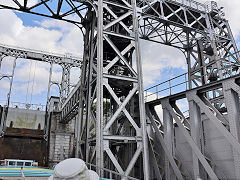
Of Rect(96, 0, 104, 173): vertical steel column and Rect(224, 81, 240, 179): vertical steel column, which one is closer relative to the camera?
Rect(224, 81, 240, 179): vertical steel column

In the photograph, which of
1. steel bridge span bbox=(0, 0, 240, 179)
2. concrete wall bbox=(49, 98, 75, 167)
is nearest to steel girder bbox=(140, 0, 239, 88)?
steel bridge span bbox=(0, 0, 240, 179)

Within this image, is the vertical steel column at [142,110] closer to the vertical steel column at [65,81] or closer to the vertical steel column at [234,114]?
the vertical steel column at [234,114]

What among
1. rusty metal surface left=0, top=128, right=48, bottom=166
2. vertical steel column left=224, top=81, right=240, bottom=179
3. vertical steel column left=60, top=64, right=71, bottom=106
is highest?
vertical steel column left=60, top=64, right=71, bottom=106

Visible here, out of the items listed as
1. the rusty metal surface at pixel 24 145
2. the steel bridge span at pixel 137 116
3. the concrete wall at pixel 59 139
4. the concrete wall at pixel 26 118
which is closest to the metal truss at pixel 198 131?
the steel bridge span at pixel 137 116

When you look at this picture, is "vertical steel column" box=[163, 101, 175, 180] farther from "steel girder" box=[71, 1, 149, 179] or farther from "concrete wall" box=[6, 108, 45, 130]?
"concrete wall" box=[6, 108, 45, 130]

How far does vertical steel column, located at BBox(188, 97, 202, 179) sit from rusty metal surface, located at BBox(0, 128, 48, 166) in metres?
20.3

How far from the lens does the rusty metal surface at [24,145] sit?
24250 mm

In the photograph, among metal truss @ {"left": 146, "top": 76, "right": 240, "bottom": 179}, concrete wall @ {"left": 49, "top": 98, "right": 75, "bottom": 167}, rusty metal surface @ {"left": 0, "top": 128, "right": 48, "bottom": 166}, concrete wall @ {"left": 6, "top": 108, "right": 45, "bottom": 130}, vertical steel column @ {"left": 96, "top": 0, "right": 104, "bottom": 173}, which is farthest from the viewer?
concrete wall @ {"left": 6, "top": 108, "right": 45, "bottom": 130}

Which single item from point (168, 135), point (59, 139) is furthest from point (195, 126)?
point (59, 139)

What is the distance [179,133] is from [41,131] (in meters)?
20.2

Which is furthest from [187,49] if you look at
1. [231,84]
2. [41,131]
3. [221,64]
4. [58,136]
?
[41,131]

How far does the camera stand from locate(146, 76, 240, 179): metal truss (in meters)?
8.80

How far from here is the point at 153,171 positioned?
12.9 metres

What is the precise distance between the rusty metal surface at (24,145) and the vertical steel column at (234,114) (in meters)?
22.3
